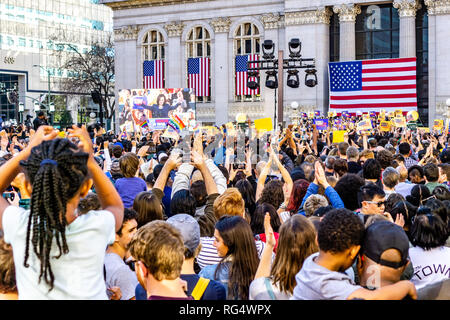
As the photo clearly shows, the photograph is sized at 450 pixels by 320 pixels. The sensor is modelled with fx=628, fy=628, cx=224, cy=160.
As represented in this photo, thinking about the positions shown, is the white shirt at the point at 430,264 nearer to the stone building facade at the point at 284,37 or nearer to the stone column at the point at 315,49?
the stone building facade at the point at 284,37

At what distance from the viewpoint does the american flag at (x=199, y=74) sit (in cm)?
4734

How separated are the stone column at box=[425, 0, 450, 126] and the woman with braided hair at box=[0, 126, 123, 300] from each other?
38349 mm

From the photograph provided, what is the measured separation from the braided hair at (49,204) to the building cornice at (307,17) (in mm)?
40778

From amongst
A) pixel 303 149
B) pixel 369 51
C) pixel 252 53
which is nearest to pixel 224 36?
pixel 252 53

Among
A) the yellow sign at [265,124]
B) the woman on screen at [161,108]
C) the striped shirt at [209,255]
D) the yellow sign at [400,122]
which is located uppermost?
the woman on screen at [161,108]

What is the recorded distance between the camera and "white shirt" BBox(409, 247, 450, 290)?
5133 mm

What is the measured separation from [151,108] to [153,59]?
25772mm

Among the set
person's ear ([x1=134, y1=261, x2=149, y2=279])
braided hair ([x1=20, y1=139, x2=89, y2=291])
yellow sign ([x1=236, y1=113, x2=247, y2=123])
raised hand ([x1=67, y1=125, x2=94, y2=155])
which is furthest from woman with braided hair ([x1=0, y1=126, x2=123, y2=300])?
yellow sign ([x1=236, y1=113, x2=247, y2=123])

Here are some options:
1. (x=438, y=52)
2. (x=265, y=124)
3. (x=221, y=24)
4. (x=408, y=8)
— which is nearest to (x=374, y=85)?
(x=438, y=52)

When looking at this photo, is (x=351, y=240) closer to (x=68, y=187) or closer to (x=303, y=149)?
(x=68, y=187)

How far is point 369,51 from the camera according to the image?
42875 millimetres

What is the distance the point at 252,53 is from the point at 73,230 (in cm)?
4283

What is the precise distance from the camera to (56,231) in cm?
330

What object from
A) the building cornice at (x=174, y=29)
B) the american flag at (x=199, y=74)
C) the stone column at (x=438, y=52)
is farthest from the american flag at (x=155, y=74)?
the stone column at (x=438, y=52)
